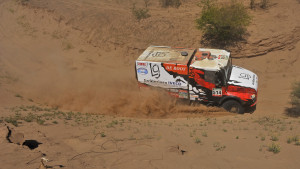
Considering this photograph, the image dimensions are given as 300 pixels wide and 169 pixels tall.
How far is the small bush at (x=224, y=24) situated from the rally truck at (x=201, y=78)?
4845 mm

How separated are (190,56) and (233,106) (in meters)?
2.42

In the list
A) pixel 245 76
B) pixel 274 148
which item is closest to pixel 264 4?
pixel 245 76

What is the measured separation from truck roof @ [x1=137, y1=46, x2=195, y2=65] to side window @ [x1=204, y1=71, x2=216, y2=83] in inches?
33.0

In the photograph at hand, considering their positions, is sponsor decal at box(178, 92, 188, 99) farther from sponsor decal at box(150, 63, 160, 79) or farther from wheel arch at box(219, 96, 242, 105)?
wheel arch at box(219, 96, 242, 105)

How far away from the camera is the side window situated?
1025 cm

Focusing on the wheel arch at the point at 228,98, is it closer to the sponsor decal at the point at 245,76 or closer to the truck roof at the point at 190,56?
the sponsor decal at the point at 245,76

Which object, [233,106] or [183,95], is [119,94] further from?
[233,106]

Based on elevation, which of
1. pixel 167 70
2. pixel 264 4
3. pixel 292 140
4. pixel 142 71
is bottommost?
pixel 292 140

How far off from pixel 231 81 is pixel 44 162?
704 centimetres

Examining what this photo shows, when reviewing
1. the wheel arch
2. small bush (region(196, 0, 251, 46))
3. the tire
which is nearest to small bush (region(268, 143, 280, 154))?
the wheel arch

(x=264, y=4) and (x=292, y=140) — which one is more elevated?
(x=264, y=4)

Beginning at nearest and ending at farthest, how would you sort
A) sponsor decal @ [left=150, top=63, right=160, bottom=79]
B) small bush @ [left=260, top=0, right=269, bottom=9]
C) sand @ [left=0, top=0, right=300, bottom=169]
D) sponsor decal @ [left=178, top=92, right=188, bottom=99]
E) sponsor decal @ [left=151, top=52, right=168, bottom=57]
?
sand @ [left=0, top=0, right=300, bottom=169]
sponsor decal @ [left=150, top=63, right=160, bottom=79]
sponsor decal @ [left=178, top=92, right=188, bottom=99]
sponsor decal @ [left=151, top=52, right=168, bottom=57]
small bush @ [left=260, top=0, right=269, bottom=9]

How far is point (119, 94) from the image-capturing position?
12398mm

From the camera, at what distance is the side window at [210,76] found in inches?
404
